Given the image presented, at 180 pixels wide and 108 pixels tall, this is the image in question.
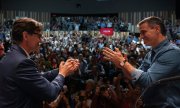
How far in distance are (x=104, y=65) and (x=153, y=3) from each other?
1576 cm

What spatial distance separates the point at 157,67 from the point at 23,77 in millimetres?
854

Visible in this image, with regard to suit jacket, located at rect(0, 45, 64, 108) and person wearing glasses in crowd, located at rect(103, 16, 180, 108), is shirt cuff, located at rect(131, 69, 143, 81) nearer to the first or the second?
person wearing glasses in crowd, located at rect(103, 16, 180, 108)

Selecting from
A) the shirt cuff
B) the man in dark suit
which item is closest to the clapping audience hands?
the man in dark suit

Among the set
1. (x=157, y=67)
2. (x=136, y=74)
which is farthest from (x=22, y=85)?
(x=157, y=67)

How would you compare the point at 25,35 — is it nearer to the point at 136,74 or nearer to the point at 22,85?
the point at 22,85

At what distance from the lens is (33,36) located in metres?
2.38

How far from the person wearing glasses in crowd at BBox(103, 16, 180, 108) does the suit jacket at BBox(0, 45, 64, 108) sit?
527 millimetres

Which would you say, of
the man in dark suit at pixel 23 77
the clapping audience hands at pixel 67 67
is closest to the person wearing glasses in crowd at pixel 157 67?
the clapping audience hands at pixel 67 67

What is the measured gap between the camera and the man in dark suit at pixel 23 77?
7.43 feet

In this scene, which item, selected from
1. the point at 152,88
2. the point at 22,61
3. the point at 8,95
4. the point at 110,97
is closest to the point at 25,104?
the point at 8,95

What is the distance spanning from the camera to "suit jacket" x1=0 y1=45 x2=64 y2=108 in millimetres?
2262

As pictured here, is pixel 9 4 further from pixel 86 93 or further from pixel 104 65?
pixel 86 93

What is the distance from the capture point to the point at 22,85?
227cm

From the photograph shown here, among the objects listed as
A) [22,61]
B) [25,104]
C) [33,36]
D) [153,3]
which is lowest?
[25,104]
